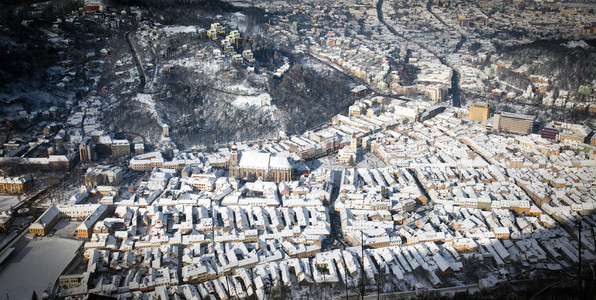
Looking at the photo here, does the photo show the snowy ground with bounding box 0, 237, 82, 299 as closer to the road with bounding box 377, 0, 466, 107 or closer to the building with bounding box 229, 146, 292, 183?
the building with bounding box 229, 146, 292, 183

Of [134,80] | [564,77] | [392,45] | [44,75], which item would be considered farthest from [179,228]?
[392,45]

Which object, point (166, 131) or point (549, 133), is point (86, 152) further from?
point (549, 133)

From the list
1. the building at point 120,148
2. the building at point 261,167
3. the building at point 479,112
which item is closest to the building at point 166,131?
the building at point 120,148

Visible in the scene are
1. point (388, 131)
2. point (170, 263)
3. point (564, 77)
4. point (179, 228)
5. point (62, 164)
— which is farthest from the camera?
point (564, 77)

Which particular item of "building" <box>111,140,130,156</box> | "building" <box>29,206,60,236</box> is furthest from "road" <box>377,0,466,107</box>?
"building" <box>29,206,60,236</box>

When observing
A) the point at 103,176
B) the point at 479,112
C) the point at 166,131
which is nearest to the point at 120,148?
the point at 166,131

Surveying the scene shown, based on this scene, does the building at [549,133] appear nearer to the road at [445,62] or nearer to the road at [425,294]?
the road at [445,62]

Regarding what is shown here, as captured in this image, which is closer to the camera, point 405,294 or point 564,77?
point 405,294

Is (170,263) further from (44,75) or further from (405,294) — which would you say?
(44,75)
